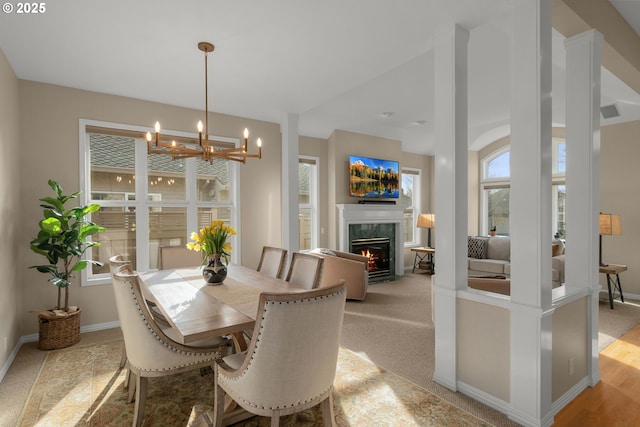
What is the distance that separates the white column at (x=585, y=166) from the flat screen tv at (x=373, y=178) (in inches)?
151

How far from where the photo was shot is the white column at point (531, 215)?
2033 millimetres

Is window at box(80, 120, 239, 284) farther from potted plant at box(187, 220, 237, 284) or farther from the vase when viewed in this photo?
the vase

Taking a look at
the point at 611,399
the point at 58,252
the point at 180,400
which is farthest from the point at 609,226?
the point at 58,252

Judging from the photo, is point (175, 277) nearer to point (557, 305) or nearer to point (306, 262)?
point (306, 262)

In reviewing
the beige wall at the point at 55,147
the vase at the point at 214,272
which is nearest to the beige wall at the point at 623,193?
the vase at the point at 214,272

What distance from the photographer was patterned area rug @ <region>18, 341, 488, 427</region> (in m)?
2.16

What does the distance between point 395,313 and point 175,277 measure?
278 cm

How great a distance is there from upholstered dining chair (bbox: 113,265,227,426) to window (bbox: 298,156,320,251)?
4197 mm

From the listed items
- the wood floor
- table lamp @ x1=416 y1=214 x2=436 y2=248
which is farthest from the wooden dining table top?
table lamp @ x1=416 y1=214 x2=436 y2=248

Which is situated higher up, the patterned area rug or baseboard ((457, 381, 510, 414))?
baseboard ((457, 381, 510, 414))

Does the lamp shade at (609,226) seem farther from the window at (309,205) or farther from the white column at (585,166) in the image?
the window at (309,205)

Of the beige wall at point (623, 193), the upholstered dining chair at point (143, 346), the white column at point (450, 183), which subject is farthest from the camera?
the beige wall at point (623, 193)

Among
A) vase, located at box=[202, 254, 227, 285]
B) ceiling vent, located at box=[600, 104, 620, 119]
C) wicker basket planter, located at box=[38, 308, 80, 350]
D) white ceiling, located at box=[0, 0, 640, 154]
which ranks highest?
ceiling vent, located at box=[600, 104, 620, 119]

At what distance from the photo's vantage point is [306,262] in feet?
9.57
